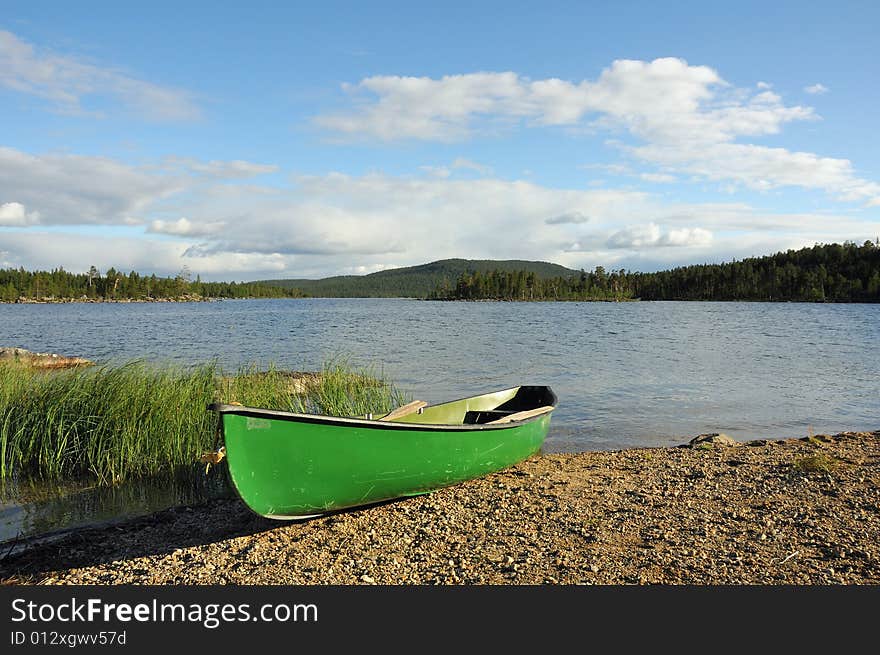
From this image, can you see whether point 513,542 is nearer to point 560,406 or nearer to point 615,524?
point 615,524

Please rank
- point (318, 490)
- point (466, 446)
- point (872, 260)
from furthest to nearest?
point (872, 260) < point (466, 446) < point (318, 490)

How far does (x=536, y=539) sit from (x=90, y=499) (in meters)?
6.86

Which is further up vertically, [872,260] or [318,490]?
[872,260]

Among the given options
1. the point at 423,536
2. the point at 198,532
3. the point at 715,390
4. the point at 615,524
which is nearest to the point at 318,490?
the point at 423,536

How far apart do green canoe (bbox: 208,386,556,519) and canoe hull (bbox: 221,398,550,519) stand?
0.01 meters

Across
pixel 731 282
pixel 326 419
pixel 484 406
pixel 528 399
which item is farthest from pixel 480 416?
pixel 731 282

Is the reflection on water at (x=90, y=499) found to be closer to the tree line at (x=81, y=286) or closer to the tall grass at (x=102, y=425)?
the tall grass at (x=102, y=425)

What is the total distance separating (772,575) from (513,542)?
2.48 meters

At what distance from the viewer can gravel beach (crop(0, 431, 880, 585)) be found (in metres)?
5.82

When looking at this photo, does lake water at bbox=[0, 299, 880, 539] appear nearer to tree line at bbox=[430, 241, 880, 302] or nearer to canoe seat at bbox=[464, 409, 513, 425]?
canoe seat at bbox=[464, 409, 513, 425]

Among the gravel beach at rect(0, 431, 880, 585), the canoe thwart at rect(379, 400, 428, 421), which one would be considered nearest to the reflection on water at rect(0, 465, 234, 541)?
the gravel beach at rect(0, 431, 880, 585)

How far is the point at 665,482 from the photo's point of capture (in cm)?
898

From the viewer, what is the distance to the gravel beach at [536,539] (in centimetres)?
582

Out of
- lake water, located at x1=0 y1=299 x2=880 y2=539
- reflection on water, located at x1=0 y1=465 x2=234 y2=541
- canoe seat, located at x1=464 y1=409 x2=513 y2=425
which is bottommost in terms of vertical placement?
reflection on water, located at x1=0 y1=465 x2=234 y2=541
